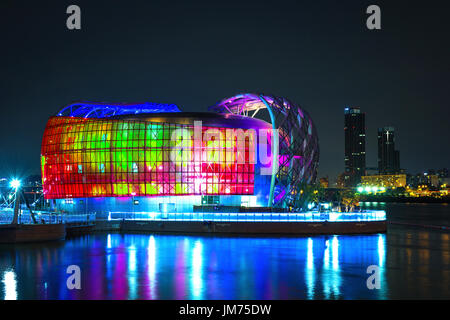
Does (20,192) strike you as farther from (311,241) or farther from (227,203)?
(227,203)

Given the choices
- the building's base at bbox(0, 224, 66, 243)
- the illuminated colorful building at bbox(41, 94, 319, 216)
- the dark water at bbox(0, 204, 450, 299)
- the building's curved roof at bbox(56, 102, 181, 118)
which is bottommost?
the dark water at bbox(0, 204, 450, 299)

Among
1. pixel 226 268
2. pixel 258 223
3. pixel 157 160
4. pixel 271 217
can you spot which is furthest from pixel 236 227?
pixel 157 160

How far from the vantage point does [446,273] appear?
37.8 m

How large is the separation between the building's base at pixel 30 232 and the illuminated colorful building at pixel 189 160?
2639cm

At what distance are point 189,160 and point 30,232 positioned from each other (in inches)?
1351

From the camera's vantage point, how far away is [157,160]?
271 ft

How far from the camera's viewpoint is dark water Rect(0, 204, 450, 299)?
99.2ft

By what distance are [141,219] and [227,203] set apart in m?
21.1

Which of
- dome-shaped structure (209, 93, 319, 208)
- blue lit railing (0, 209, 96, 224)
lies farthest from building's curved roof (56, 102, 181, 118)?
blue lit railing (0, 209, 96, 224)

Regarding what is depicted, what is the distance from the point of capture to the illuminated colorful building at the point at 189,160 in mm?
81625

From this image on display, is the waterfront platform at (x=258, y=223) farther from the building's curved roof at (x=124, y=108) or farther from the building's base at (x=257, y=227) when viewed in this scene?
the building's curved roof at (x=124, y=108)

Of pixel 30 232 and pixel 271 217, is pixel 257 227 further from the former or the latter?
pixel 30 232

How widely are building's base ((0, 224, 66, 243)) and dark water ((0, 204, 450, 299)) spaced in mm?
1462

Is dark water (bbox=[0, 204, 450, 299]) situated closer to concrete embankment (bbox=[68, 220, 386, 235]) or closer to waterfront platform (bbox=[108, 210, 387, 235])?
concrete embankment (bbox=[68, 220, 386, 235])
